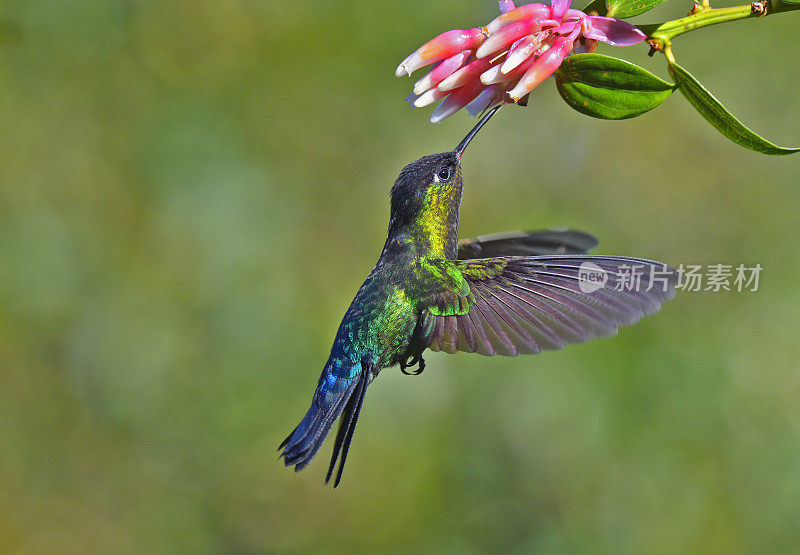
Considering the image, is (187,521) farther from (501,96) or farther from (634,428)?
(501,96)

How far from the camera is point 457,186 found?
1544 mm

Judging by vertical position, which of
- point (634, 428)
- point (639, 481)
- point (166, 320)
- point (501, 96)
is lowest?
point (639, 481)

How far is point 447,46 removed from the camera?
134 centimetres

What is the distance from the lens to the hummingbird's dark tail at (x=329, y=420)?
1.39 meters

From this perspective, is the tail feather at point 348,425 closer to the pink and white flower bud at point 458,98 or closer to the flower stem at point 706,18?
the pink and white flower bud at point 458,98

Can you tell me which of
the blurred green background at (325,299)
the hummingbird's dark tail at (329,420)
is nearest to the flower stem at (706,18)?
the hummingbird's dark tail at (329,420)

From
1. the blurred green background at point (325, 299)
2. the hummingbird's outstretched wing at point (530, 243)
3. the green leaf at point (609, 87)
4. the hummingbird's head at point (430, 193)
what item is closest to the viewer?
the green leaf at point (609, 87)

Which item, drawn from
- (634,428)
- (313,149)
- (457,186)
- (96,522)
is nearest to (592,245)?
(457,186)

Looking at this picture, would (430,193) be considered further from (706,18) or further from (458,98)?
(706,18)

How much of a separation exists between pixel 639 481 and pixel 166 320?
76.4 inches

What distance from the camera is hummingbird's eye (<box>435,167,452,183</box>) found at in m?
1.51

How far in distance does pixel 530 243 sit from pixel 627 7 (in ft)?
2.16

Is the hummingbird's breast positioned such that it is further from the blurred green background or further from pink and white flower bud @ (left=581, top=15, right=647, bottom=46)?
the blurred green background

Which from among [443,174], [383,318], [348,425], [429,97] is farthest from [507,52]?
[348,425]
